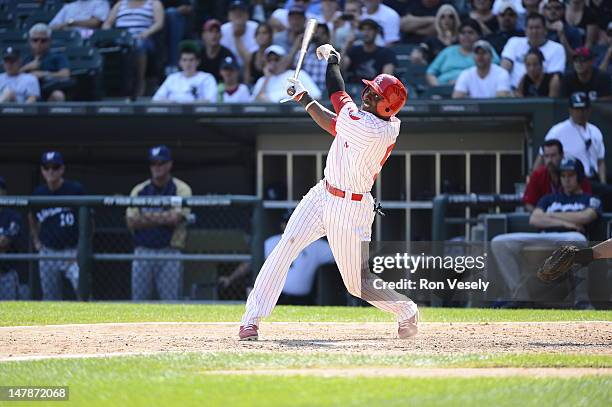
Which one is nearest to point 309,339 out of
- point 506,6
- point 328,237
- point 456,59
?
point 328,237

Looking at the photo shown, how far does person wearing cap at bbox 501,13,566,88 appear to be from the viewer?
39.4ft

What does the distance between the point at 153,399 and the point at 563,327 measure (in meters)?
4.00

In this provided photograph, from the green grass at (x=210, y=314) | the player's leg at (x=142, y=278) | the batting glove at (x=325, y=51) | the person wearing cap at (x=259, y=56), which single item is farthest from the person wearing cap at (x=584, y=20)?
the batting glove at (x=325, y=51)

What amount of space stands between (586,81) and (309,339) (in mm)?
5647

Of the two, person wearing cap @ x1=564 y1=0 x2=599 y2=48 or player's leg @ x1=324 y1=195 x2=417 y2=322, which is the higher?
person wearing cap @ x1=564 y1=0 x2=599 y2=48

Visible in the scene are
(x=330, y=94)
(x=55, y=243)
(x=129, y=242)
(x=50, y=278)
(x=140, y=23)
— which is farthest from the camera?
(x=140, y=23)

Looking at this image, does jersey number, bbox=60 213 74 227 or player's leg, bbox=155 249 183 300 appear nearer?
player's leg, bbox=155 249 183 300

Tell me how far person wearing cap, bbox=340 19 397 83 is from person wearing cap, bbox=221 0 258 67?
4.40ft

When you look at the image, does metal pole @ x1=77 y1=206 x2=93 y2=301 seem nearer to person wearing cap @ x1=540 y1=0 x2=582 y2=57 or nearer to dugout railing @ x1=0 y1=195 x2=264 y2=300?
dugout railing @ x1=0 y1=195 x2=264 y2=300

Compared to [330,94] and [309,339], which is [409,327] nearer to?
[309,339]

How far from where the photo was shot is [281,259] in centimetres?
664

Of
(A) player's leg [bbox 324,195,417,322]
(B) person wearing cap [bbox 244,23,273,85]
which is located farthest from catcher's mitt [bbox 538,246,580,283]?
(B) person wearing cap [bbox 244,23,273,85]

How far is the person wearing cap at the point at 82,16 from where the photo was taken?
1435cm

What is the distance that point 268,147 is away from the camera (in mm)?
12742
